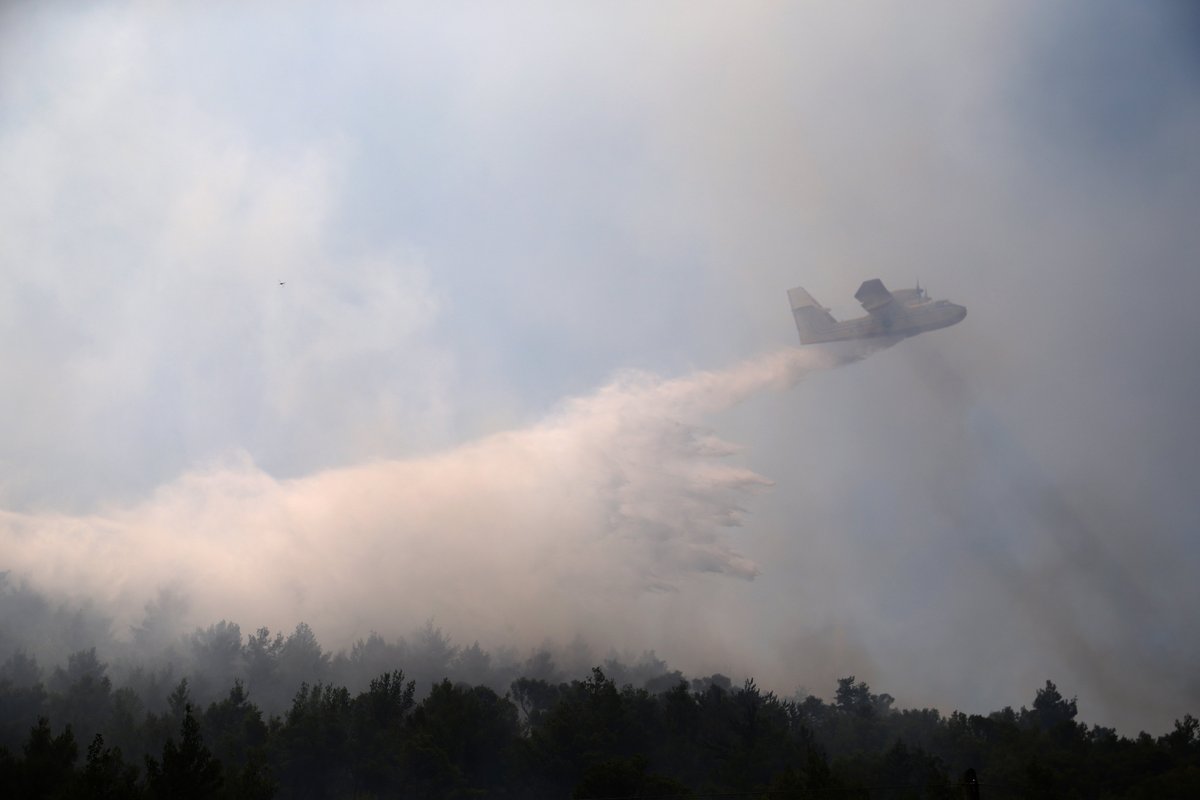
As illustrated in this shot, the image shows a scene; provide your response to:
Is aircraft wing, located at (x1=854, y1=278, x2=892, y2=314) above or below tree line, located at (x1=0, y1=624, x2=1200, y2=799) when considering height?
above

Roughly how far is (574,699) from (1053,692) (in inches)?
2774

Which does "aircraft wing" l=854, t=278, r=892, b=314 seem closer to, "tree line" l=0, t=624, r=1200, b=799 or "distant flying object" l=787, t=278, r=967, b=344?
"distant flying object" l=787, t=278, r=967, b=344

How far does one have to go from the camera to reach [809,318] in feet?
248

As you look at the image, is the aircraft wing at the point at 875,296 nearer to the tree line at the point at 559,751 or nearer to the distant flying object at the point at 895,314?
the distant flying object at the point at 895,314

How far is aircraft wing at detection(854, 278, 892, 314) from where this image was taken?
69625 millimetres

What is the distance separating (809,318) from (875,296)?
7.03 meters

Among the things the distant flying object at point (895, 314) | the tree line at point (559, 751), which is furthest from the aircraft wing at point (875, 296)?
the tree line at point (559, 751)

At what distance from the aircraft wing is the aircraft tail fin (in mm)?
4127

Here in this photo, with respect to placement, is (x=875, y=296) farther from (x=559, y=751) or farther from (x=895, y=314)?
(x=559, y=751)

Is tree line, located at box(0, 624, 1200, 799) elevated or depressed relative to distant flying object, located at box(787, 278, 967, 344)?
depressed

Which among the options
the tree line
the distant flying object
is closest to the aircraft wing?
the distant flying object

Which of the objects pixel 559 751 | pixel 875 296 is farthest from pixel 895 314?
pixel 559 751

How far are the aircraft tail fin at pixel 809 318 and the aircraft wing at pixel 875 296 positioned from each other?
162 inches

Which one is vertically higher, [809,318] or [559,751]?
[809,318]
